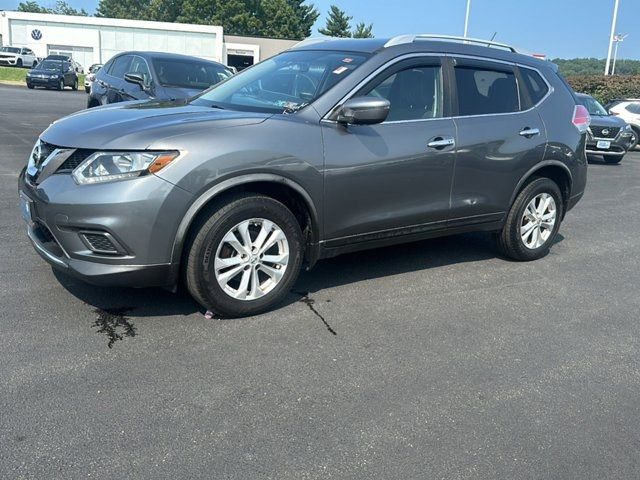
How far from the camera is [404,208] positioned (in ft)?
15.2

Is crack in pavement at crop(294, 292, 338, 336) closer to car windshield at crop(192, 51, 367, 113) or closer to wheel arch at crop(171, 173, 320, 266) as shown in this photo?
wheel arch at crop(171, 173, 320, 266)

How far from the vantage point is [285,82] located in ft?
15.4

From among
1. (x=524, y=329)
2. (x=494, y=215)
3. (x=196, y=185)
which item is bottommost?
(x=524, y=329)

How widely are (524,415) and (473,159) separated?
7.87 feet

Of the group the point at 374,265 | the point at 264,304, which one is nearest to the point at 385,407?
the point at 264,304

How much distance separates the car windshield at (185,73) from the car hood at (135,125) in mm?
5135

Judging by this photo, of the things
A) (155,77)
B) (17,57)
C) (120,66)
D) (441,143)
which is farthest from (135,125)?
(17,57)

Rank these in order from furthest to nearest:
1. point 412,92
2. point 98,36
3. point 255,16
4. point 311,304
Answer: point 255,16 < point 98,36 < point 412,92 < point 311,304

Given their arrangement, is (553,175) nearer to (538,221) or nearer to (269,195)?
(538,221)

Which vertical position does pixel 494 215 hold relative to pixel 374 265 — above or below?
above

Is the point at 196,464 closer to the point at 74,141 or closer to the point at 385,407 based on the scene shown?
the point at 385,407

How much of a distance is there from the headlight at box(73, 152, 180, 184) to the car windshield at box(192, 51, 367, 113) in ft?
3.39

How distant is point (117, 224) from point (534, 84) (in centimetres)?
403

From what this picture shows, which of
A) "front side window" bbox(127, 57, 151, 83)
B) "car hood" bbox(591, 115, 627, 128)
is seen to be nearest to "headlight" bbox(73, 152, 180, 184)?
"front side window" bbox(127, 57, 151, 83)
